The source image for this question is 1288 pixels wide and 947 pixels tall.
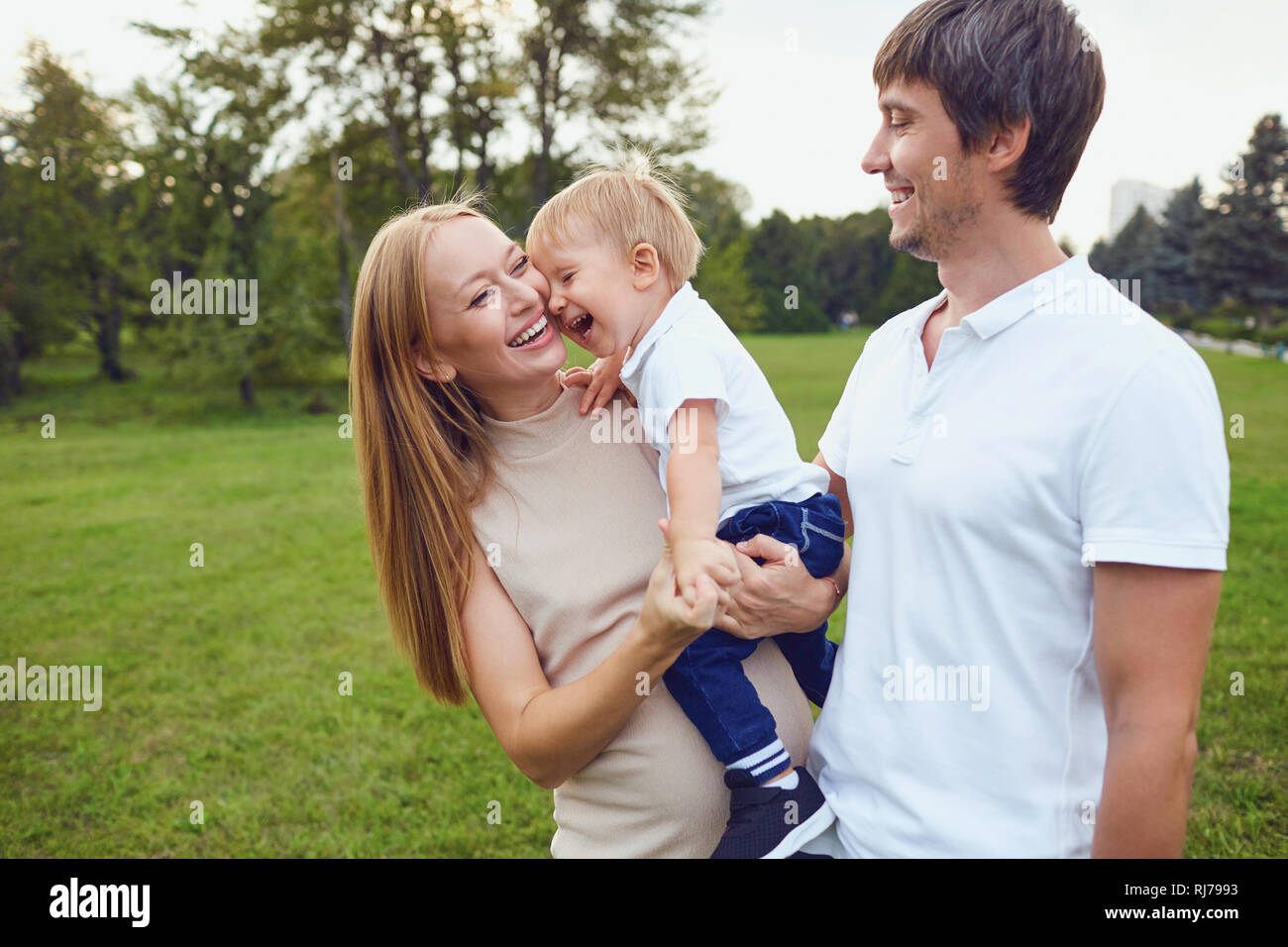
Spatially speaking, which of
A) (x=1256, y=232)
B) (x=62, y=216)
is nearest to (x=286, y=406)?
(x=62, y=216)

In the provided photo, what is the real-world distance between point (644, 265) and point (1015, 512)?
3.75 ft

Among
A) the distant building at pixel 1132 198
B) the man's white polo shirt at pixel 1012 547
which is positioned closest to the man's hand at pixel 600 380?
the man's white polo shirt at pixel 1012 547

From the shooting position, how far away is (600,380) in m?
2.28

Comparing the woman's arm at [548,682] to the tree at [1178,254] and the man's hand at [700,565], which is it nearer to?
the man's hand at [700,565]

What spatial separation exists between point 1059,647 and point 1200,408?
465mm

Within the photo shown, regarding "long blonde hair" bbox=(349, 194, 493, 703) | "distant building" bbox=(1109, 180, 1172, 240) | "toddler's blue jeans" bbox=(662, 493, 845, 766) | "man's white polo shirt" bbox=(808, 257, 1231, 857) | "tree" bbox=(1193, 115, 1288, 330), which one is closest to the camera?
"man's white polo shirt" bbox=(808, 257, 1231, 857)

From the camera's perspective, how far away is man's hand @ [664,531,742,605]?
1.73m

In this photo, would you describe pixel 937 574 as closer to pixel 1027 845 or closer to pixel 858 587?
pixel 858 587

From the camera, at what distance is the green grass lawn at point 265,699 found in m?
4.41

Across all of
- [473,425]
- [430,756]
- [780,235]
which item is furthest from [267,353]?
[780,235]

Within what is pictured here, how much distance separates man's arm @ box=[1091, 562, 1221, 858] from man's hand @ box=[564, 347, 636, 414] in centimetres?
120

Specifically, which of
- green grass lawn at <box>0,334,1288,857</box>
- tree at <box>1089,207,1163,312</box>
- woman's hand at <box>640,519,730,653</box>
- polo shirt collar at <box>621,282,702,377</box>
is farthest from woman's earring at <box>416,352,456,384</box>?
tree at <box>1089,207,1163,312</box>

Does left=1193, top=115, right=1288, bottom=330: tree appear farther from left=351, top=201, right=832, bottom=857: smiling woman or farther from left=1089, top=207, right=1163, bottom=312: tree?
left=351, top=201, right=832, bottom=857: smiling woman

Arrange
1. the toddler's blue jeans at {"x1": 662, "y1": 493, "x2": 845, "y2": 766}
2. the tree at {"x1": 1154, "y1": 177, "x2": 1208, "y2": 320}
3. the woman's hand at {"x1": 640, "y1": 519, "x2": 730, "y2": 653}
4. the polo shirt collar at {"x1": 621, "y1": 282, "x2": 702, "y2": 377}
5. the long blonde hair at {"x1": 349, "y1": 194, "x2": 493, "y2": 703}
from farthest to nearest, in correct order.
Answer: the tree at {"x1": 1154, "y1": 177, "x2": 1208, "y2": 320}
the polo shirt collar at {"x1": 621, "y1": 282, "x2": 702, "y2": 377}
the long blonde hair at {"x1": 349, "y1": 194, "x2": 493, "y2": 703}
the toddler's blue jeans at {"x1": 662, "y1": 493, "x2": 845, "y2": 766}
the woman's hand at {"x1": 640, "y1": 519, "x2": 730, "y2": 653}
